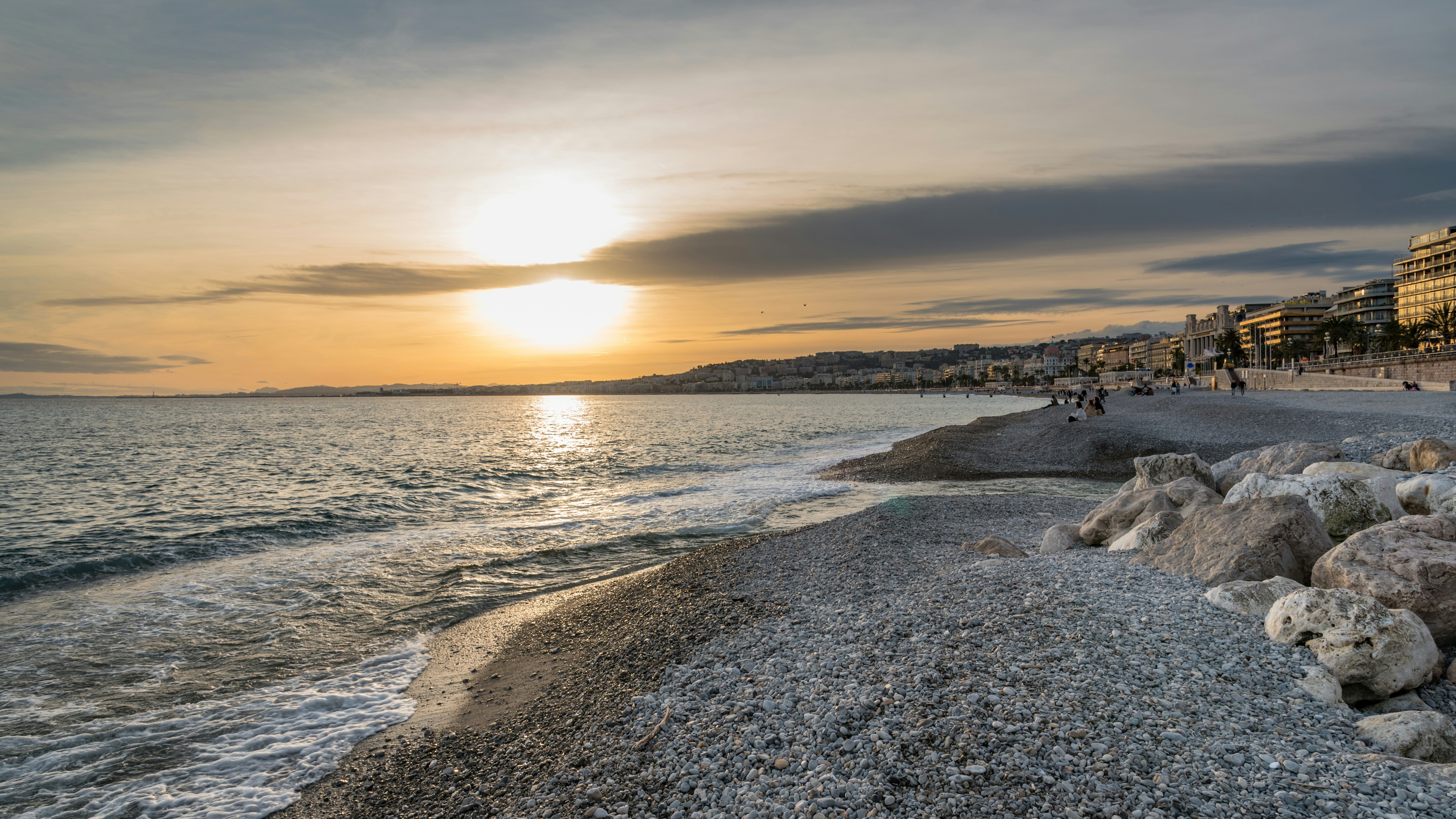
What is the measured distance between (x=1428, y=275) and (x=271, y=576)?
149 m

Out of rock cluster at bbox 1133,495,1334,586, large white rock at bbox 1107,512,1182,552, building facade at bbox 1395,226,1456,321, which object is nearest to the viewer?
rock cluster at bbox 1133,495,1334,586

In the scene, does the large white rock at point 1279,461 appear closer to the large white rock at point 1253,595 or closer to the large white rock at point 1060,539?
the large white rock at point 1060,539

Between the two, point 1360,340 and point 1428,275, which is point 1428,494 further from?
point 1428,275

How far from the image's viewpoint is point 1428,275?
10419 centimetres

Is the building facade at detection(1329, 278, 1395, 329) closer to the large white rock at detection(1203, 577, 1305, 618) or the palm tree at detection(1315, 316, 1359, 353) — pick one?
the palm tree at detection(1315, 316, 1359, 353)

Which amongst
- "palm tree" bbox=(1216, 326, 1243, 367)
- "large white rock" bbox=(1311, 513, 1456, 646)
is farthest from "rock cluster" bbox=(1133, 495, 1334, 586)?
"palm tree" bbox=(1216, 326, 1243, 367)

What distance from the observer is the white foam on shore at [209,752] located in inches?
241

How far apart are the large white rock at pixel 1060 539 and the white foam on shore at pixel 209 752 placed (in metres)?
10.3

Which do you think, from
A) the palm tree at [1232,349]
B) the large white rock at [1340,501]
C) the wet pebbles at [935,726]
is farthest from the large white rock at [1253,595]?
the palm tree at [1232,349]

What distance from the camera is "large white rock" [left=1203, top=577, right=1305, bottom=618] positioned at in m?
6.92

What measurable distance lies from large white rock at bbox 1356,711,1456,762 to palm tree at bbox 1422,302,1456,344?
112 m

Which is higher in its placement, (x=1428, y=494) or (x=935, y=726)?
(x=1428, y=494)

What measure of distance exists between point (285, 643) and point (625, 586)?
17.0ft

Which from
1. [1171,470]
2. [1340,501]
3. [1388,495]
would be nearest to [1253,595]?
[1340,501]
